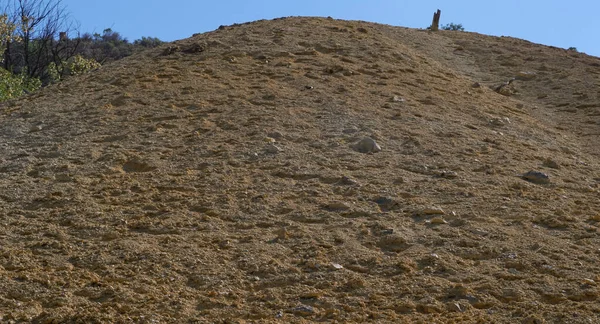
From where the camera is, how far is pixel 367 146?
5.68 metres

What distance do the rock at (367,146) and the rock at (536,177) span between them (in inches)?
38.9

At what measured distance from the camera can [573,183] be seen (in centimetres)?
542

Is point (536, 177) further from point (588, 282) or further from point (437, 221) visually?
point (588, 282)

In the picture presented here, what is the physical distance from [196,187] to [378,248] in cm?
128

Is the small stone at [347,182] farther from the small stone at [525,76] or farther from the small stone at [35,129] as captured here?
the small stone at [525,76]

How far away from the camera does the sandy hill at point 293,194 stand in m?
3.54

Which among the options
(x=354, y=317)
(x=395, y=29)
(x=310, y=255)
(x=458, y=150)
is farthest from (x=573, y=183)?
(x=395, y=29)

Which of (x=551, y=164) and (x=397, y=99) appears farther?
(x=397, y=99)

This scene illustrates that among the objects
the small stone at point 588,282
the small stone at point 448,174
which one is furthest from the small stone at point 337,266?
the small stone at point 448,174

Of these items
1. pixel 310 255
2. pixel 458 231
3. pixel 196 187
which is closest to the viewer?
pixel 310 255

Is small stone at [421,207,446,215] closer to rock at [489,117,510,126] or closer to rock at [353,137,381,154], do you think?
rock at [353,137,381,154]

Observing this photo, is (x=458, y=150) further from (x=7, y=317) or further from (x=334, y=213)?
(x=7, y=317)

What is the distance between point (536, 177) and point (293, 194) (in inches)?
64.9

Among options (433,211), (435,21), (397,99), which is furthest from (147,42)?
(433,211)
